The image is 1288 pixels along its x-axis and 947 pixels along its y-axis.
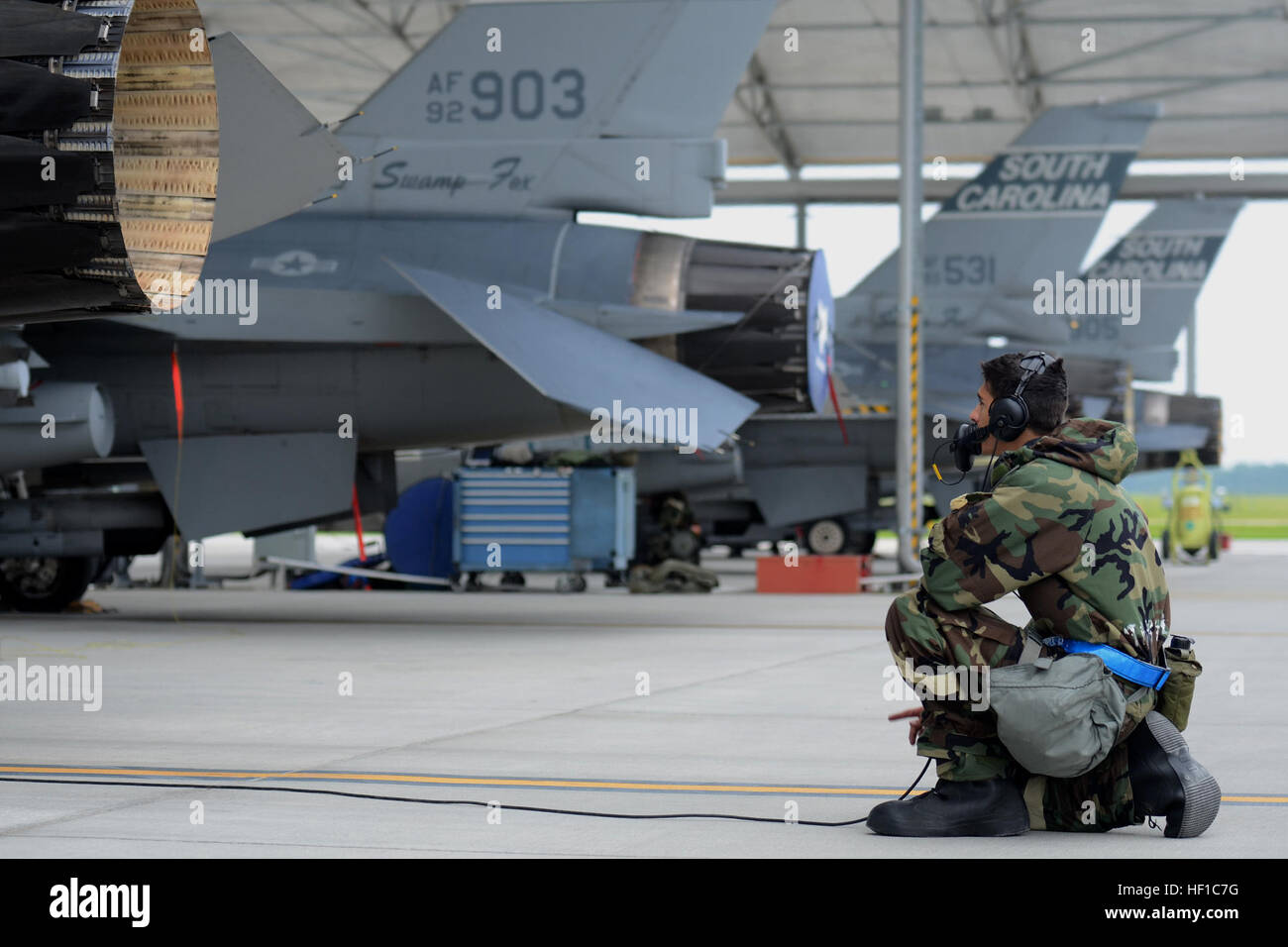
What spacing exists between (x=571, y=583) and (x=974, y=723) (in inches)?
560

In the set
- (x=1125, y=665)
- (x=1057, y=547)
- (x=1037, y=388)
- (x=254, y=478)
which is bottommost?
(x=1125, y=665)

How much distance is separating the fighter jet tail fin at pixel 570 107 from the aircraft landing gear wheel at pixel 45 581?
479cm

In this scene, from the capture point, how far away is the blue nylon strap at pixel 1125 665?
4.49 m

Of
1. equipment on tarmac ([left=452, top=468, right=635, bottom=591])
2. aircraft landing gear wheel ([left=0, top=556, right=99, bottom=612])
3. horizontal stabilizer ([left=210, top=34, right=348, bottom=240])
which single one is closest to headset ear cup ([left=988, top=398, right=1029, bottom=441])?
horizontal stabilizer ([left=210, top=34, right=348, bottom=240])

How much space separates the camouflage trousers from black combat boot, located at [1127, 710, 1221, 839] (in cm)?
4

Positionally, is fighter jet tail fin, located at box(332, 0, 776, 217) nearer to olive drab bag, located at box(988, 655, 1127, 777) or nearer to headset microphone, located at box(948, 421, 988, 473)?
headset microphone, located at box(948, 421, 988, 473)

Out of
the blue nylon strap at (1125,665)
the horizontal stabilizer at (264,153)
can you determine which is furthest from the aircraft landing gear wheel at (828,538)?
the blue nylon strap at (1125,665)

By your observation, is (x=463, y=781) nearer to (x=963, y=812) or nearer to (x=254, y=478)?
(x=963, y=812)

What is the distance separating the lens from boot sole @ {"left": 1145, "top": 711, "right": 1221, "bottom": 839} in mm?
4438

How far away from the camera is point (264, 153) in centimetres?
930

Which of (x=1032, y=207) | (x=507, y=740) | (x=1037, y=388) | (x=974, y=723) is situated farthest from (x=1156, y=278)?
(x=974, y=723)

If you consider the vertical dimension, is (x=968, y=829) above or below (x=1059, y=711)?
below

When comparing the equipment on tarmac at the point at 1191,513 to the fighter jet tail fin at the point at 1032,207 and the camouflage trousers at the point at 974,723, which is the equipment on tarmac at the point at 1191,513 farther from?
the camouflage trousers at the point at 974,723
